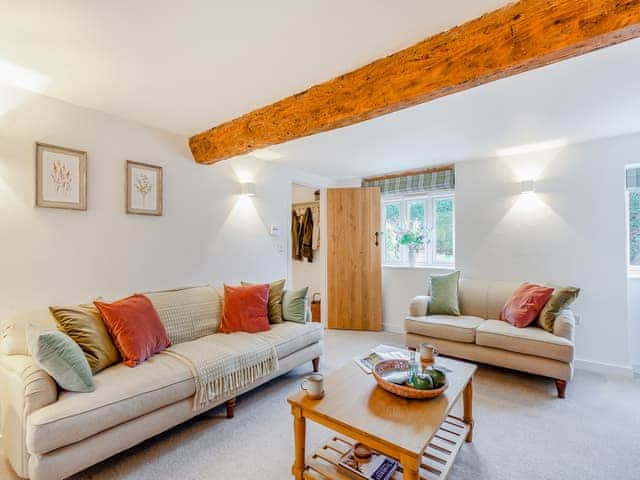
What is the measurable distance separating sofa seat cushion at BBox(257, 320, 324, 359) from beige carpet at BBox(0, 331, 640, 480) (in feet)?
1.14

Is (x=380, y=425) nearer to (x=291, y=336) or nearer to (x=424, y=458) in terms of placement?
(x=424, y=458)

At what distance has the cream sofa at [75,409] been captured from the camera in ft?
4.74

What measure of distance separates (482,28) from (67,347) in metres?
2.57

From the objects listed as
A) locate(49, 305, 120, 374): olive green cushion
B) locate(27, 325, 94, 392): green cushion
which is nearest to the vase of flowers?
locate(49, 305, 120, 374): olive green cushion

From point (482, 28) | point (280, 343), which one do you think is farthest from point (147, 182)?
point (482, 28)

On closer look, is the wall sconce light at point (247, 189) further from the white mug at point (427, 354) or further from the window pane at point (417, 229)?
the white mug at point (427, 354)

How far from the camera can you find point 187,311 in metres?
2.58

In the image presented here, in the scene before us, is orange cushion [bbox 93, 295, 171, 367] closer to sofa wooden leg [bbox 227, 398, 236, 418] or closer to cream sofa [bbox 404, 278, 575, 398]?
sofa wooden leg [bbox 227, 398, 236, 418]

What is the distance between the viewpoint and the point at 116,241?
98.4 inches

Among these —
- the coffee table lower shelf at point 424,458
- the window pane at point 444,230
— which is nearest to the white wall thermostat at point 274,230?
the window pane at point 444,230

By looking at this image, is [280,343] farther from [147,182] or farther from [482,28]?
[482,28]

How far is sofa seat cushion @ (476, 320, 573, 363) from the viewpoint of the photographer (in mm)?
2502

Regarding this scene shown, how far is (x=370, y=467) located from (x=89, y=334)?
1767 mm

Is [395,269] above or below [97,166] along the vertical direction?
below
